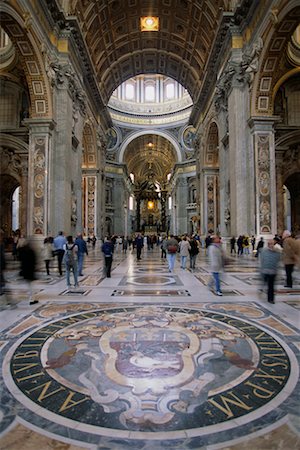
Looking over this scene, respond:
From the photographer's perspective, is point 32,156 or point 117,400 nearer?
point 117,400

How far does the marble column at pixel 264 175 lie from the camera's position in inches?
591

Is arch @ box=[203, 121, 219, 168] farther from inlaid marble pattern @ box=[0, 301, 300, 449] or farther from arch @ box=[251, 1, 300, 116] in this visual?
inlaid marble pattern @ box=[0, 301, 300, 449]

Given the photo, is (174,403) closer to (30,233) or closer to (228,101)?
(30,233)

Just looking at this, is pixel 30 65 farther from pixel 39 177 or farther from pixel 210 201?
pixel 210 201

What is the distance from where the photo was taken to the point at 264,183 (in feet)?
50.3

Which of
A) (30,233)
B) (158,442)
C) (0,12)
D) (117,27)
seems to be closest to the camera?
(158,442)

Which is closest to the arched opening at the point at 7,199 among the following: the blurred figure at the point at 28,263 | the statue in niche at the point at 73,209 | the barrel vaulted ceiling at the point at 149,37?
the statue in niche at the point at 73,209

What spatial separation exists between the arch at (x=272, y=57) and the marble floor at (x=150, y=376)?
12.5 meters

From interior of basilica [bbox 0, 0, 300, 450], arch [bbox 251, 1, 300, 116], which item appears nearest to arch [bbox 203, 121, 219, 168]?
interior of basilica [bbox 0, 0, 300, 450]

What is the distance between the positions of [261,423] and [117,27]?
2789 cm

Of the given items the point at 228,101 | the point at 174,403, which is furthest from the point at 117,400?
the point at 228,101

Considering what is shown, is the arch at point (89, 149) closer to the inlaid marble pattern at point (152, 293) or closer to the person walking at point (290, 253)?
the inlaid marble pattern at point (152, 293)

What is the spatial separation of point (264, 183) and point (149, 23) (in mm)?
17960

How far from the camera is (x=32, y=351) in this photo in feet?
12.0
